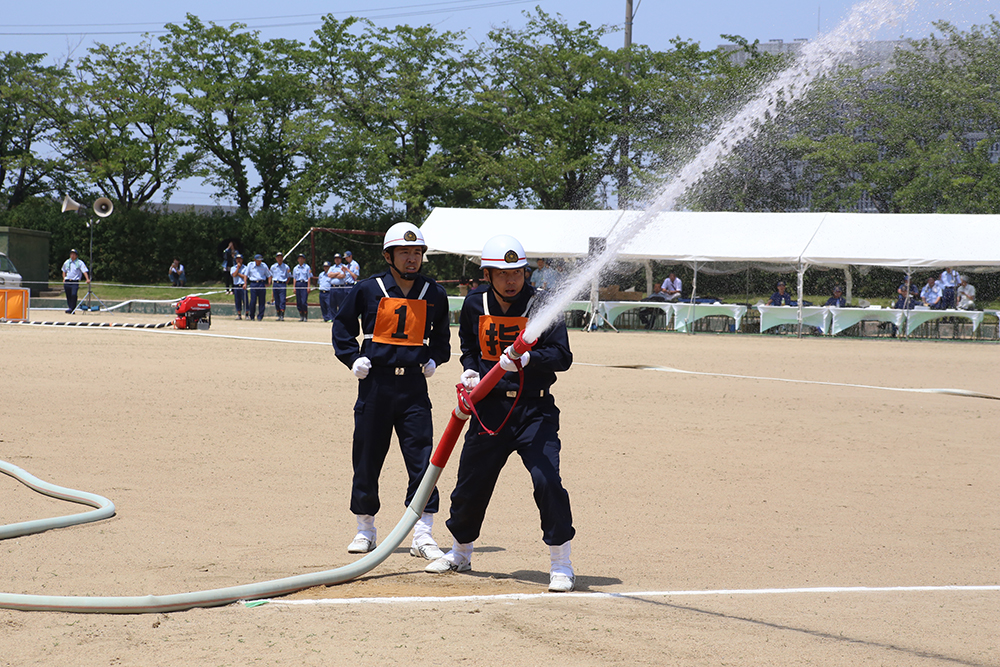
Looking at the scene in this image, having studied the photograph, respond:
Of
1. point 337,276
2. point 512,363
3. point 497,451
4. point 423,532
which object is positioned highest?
point 337,276

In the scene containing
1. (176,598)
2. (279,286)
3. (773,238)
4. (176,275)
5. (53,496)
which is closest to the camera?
(176,598)

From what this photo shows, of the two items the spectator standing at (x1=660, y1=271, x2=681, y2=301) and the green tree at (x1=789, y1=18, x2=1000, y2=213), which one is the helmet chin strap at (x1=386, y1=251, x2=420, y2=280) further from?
the green tree at (x1=789, y1=18, x2=1000, y2=213)

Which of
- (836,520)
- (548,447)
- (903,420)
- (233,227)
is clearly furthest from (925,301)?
(233,227)

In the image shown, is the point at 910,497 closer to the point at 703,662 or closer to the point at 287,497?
the point at 703,662

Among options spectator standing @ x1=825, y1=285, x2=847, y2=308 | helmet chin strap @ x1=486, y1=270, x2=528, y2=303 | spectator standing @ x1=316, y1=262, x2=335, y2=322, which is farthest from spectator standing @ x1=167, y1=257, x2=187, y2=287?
helmet chin strap @ x1=486, y1=270, x2=528, y2=303

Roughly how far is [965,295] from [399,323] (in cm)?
2704

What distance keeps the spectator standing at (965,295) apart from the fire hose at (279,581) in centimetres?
2714

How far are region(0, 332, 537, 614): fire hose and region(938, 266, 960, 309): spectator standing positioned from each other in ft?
87.0

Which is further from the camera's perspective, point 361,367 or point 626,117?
point 626,117

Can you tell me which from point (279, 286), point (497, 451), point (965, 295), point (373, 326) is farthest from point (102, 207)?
point (497, 451)

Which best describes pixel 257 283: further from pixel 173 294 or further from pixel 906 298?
pixel 906 298

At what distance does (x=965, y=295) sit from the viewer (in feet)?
94.2

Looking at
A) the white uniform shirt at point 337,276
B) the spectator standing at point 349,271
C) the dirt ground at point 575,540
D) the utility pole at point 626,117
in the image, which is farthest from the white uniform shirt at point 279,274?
the dirt ground at point 575,540

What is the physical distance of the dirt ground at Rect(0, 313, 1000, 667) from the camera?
4145 millimetres
